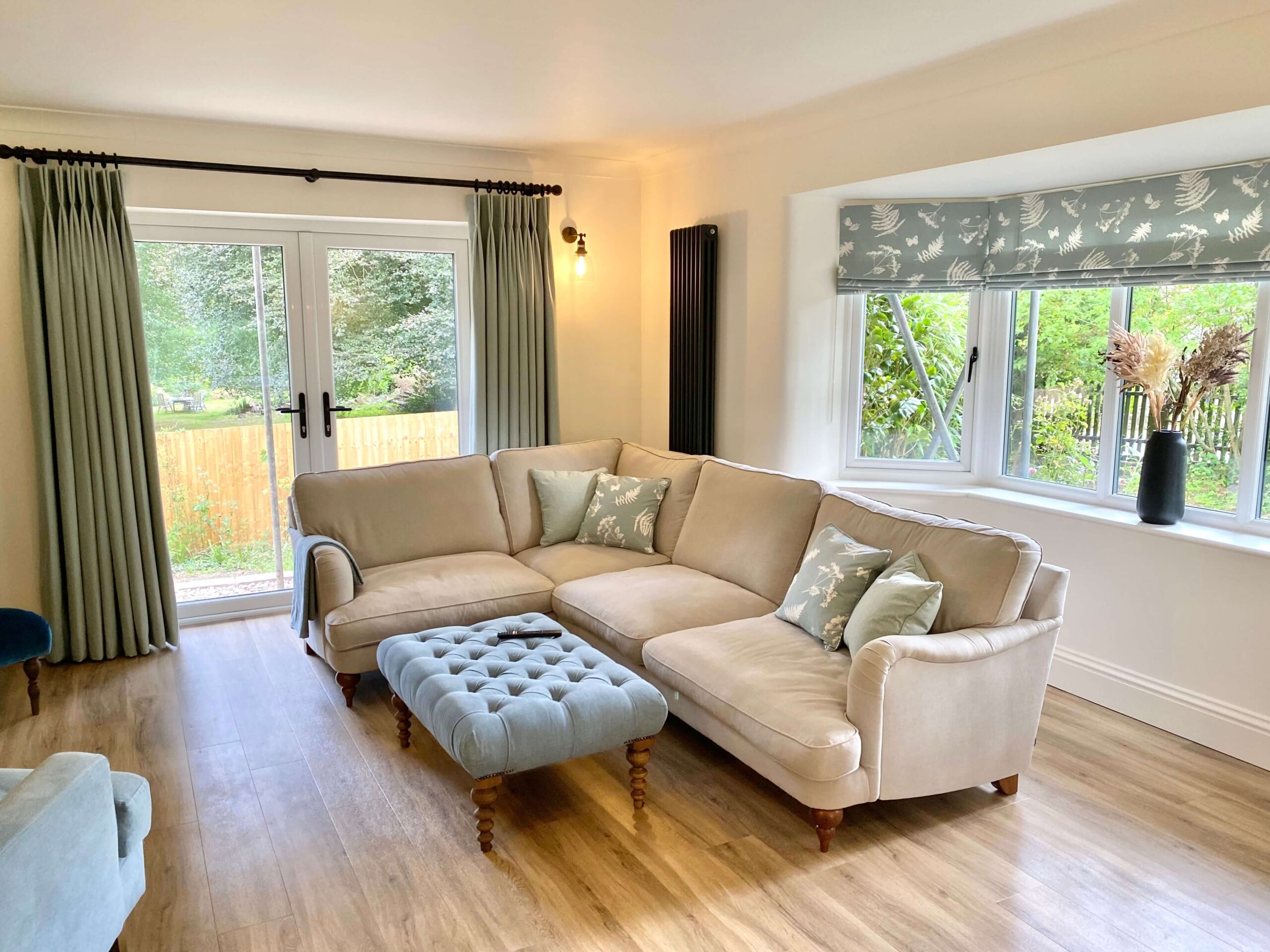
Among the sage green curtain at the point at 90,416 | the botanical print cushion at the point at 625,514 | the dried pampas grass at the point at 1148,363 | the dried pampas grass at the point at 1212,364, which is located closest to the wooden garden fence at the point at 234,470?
the sage green curtain at the point at 90,416

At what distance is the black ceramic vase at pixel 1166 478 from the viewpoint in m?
3.52

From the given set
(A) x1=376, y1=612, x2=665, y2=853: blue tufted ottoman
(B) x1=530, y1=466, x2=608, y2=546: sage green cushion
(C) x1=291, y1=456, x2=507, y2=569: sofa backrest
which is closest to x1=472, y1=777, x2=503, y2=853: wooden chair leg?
(A) x1=376, y1=612, x2=665, y2=853: blue tufted ottoman

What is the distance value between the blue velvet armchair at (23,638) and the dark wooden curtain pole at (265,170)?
1.93 meters

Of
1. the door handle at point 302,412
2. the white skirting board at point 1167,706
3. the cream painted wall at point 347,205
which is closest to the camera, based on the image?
the white skirting board at point 1167,706

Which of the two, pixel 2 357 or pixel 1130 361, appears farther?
pixel 2 357

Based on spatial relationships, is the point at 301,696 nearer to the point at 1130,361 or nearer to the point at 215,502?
the point at 215,502

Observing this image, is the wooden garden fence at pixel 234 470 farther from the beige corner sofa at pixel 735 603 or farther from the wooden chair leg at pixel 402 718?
the wooden chair leg at pixel 402 718

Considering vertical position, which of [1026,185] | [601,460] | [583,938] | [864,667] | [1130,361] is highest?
[1026,185]

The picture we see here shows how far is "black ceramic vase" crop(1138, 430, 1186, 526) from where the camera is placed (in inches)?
138

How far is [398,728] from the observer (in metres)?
3.30

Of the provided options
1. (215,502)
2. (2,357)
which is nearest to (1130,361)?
(215,502)

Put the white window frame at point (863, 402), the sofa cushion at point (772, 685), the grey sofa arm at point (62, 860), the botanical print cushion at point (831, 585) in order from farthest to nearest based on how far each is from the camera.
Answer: the white window frame at point (863, 402), the botanical print cushion at point (831, 585), the sofa cushion at point (772, 685), the grey sofa arm at point (62, 860)

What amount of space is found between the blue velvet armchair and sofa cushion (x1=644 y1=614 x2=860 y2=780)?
2.26 m

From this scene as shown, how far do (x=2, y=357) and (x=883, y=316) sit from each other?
4046mm
